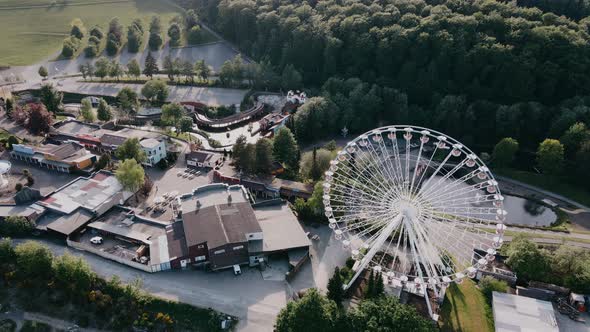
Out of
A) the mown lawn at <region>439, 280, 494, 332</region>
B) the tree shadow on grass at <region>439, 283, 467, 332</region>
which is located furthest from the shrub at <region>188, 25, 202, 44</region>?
the mown lawn at <region>439, 280, 494, 332</region>

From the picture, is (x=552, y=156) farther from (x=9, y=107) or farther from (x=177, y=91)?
(x=9, y=107)

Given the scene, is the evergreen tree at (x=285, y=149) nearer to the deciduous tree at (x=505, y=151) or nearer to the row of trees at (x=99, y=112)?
the deciduous tree at (x=505, y=151)

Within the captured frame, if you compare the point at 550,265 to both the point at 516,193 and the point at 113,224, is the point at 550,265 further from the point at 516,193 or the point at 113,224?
the point at 113,224

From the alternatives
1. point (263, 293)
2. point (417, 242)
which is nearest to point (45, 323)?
point (263, 293)

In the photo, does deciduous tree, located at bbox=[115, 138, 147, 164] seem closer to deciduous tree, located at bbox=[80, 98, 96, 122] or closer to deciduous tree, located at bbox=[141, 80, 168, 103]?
deciduous tree, located at bbox=[80, 98, 96, 122]

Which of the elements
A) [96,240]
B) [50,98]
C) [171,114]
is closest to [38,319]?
[96,240]
